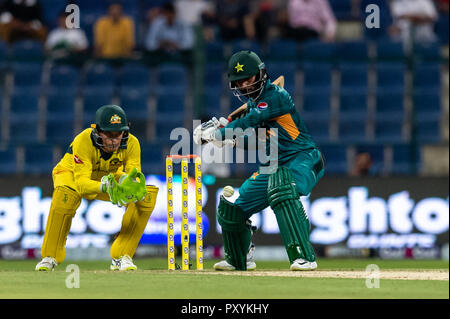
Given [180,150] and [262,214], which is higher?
[180,150]

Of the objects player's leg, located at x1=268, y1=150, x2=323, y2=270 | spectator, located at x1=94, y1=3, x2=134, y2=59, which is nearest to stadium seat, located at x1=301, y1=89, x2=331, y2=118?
spectator, located at x1=94, y1=3, x2=134, y2=59

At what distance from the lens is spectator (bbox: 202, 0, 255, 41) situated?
1672cm

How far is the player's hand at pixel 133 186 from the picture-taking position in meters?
9.35

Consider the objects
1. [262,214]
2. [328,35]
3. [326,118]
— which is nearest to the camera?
[262,214]

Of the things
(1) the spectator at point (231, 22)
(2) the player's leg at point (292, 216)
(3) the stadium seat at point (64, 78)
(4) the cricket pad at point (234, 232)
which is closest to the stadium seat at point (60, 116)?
(3) the stadium seat at point (64, 78)

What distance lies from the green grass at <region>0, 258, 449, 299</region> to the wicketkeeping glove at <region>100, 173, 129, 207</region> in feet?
2.42

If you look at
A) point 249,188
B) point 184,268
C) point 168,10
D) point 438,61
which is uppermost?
point 168,10

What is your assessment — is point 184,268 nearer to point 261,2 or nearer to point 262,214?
point 262,214

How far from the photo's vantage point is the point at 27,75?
17188 millimetres

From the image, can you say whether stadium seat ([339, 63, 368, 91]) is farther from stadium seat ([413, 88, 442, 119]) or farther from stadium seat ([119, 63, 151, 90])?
stadium seat ([119, 63, 151, 90])

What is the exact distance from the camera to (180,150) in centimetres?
1456

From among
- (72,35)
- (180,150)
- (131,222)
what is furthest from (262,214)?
(72,35)

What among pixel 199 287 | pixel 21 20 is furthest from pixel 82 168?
pixel 21 20

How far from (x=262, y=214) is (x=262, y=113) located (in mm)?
4979
